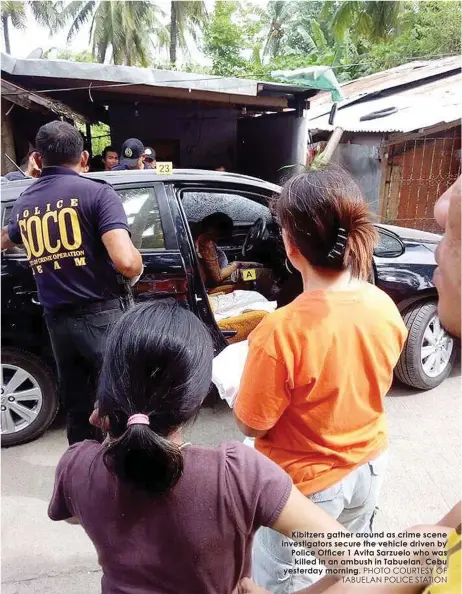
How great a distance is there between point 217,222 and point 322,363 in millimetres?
2744

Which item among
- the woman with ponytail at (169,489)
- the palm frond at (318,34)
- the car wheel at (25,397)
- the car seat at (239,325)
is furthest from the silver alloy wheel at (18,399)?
the palm frond at (318,34)

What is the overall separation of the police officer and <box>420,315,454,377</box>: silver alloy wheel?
2.39m

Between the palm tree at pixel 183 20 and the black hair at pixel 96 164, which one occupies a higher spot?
the palm tree at pixel 183 20

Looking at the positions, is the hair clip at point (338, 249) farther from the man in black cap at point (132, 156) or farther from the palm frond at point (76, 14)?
the palm frond at point (76, 14)

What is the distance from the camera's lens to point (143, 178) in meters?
3.01

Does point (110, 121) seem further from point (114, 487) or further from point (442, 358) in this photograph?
point (114, 487)

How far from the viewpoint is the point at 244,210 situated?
4.13 m

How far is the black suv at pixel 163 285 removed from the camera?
2781 millimetres

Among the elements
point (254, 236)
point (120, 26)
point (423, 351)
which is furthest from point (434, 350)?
point (120, 26)

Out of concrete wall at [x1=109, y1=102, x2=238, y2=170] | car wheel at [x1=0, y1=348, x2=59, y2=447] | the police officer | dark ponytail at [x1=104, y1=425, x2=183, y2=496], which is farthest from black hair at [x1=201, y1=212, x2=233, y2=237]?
concrete wall at [x1=109, y1=102, x2=238, y2=170]

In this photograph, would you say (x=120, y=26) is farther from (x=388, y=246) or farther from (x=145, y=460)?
(x=145, y=460)

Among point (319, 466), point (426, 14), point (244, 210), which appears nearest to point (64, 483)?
point (319, 466)

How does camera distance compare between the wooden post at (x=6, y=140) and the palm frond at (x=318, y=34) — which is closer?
the wooden post at (x=6, y=140)

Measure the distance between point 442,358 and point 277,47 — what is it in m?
25.0
